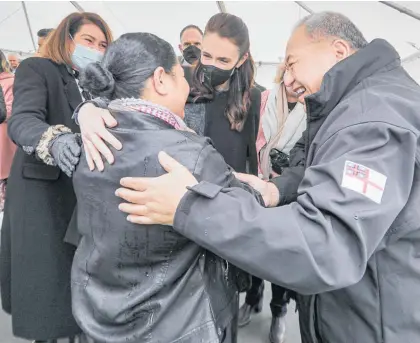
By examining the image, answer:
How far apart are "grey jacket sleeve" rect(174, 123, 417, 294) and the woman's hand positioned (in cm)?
28

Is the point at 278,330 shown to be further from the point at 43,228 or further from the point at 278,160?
the point at 43,228

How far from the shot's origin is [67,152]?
1121mm

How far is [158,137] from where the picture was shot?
34.0 inches

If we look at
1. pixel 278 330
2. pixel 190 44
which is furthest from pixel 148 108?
pixel 190 44

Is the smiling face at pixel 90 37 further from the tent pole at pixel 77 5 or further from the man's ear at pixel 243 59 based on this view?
the tent pole at pixel 77 5

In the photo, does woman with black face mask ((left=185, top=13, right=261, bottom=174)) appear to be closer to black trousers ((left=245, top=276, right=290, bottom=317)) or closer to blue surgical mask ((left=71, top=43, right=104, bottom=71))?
blue surgical mask ((left=71, top=43, right=104, bottom=71))

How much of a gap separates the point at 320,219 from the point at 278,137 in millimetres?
1458

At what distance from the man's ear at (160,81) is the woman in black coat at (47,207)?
0.74m

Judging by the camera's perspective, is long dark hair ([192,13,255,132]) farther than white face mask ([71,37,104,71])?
Yes

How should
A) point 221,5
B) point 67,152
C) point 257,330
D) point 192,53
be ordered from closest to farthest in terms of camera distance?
point 67,152 → point 257,330 → point 192,53 → point 221,5

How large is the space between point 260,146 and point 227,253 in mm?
1515

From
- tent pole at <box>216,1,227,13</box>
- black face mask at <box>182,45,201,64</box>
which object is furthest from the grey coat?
tent pole at <box>216,1,227,13</box>

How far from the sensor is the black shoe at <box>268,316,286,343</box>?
2129mm

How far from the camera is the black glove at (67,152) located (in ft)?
3.61
